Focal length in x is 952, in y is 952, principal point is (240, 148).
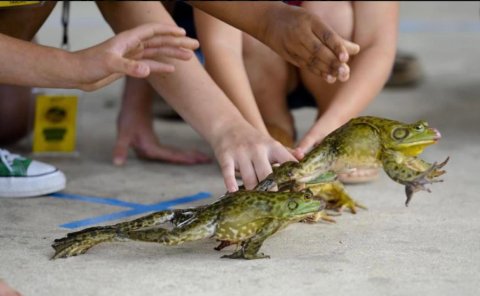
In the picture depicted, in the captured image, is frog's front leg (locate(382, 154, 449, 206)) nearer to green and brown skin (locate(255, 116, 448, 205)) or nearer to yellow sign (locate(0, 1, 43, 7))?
green and brown skin (locate(255, 116, 448, 205))

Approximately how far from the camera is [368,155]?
1.96m

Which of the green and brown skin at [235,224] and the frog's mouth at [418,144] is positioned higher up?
the frog's mouth at [418,144]

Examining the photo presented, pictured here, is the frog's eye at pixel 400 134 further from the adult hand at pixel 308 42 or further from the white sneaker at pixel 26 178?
the white sneaker at pixel 26 178

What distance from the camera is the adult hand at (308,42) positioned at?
2.09m

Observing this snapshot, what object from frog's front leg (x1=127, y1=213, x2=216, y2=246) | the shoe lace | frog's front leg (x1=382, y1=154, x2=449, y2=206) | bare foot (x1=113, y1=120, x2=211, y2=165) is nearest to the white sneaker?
the shoe lace

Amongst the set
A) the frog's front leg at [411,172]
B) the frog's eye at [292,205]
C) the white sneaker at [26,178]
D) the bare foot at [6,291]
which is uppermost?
the frog's front leg at [411,172]

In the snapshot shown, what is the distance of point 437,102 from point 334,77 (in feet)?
5.42

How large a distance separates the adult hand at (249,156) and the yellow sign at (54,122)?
892 millimetres

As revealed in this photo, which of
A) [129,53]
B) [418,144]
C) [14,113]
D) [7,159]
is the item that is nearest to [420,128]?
[418,144]

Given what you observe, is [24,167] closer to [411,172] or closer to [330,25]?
[330,25]

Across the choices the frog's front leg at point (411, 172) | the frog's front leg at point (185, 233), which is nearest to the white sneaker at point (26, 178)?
the frog's front leg at point (185, 233)

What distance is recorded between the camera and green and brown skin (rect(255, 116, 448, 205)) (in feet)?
6.27

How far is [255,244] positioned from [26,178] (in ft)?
2.63

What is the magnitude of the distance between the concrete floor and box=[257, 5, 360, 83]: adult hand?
36 cm
